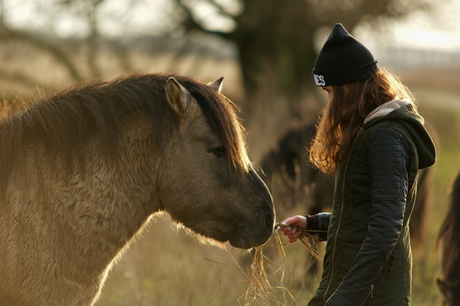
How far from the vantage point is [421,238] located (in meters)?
5.79

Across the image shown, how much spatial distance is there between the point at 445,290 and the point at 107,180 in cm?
309

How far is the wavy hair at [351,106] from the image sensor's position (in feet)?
6.56

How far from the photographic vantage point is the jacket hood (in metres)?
1.87

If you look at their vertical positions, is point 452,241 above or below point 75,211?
below

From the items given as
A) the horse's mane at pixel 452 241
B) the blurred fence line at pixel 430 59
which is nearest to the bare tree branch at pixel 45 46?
the horse's mane at pixel 452 241

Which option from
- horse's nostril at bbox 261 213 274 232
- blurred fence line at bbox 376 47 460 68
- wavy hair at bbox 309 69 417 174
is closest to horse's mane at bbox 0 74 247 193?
horse's nostril at bbox 261 213 274 232

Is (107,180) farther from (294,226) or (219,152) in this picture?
(294,226)

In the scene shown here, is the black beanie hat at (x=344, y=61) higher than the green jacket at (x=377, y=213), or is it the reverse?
the black beanie hat at (x=344, y=61)

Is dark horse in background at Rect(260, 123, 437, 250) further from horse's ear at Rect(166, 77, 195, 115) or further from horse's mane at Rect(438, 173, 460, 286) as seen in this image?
horse's ear at Rect(166, 77, 195, 115)

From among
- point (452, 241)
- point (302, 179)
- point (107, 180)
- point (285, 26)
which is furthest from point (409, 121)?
point (285, 26)

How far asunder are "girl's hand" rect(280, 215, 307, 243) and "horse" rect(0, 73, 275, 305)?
0.16 metres

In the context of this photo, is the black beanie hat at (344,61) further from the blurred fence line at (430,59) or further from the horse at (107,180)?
the blurred fence line at (430,59)

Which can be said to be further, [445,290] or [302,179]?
[302,179]

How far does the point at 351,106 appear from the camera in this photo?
2.00 metres
